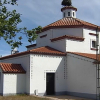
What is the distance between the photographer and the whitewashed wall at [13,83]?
1711cm

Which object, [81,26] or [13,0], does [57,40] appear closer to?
[81,26]

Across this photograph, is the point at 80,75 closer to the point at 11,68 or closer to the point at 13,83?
the point at 13,83

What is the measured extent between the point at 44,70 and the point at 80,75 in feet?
10.6

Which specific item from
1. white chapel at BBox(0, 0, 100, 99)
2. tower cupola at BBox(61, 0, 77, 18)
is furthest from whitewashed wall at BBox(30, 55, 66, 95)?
tower cupola at BBox(61, 0, 77, 18)

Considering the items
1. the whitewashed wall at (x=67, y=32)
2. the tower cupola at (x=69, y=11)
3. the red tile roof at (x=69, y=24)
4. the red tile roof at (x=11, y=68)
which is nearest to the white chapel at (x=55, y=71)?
the red tile roof at (x=11, y=68)

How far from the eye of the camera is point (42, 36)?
2361cm

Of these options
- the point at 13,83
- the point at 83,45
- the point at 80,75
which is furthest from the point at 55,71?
the point at 83,45

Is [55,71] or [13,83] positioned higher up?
[55,71]

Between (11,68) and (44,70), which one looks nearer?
(11,68)

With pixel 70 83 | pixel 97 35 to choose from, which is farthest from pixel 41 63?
pixel 97 35

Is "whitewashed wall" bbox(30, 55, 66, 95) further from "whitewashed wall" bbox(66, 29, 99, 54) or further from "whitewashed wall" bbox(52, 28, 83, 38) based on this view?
"whitewashed wall" bbox(52, 28, 83, 38)

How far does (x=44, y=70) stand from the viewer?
59.5ft

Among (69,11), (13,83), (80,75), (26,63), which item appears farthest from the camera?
(69,11)

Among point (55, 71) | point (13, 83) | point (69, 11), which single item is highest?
point (69, 11)
